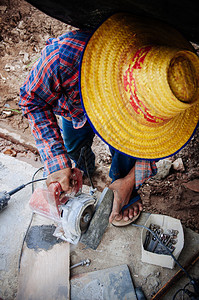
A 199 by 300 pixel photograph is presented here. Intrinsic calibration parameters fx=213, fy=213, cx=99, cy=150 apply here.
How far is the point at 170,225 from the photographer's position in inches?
83.0

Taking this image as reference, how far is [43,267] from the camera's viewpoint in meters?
1.96

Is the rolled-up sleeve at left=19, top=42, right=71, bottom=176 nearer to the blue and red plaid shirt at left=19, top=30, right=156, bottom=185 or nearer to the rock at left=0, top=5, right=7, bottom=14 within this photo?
the blue and red plaid shirt at left=19, top=30, right=156, bottom=185

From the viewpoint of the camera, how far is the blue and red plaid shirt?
1.58 m

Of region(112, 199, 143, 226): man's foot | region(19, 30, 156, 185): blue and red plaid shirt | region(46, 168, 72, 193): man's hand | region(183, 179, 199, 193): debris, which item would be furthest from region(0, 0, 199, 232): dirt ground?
region(46, 168, 72, 193): man's hand

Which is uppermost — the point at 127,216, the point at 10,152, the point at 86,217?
the point at 86,217

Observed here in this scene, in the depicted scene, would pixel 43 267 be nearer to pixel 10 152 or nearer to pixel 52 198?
pixel 52 198

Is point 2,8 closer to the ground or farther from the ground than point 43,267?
farther from the ground

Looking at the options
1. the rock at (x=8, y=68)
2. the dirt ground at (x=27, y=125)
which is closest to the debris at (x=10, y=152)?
the dirt ground at (x=27, y=125)

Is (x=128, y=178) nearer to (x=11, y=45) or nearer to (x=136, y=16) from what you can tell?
(x=136, y=16)

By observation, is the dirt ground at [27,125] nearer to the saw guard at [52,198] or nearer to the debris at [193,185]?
the debris at [193,185]

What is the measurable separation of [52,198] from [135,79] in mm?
1095

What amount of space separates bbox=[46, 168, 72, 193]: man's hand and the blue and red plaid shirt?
5cm

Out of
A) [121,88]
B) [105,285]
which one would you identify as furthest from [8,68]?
[105,285]

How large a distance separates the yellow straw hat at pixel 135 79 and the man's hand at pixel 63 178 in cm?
52
